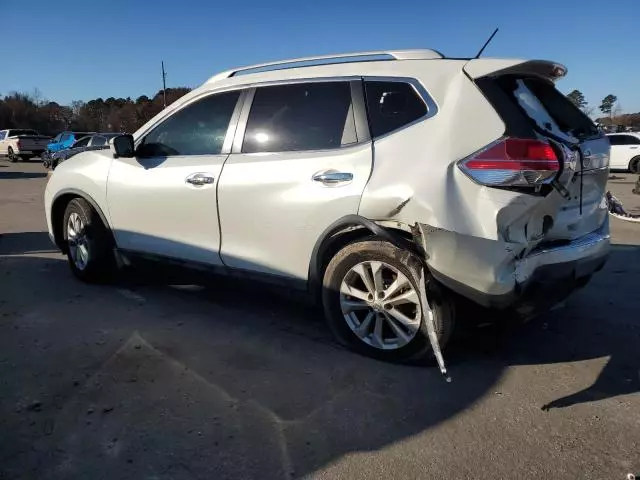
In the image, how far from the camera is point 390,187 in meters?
3.21

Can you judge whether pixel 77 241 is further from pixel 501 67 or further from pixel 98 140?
pixel 98 140

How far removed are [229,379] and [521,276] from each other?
5.94 ft

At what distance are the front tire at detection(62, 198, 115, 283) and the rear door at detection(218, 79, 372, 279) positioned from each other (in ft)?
5.14

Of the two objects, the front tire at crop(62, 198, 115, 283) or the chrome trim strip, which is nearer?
the chrome trim strip

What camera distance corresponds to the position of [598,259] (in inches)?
136

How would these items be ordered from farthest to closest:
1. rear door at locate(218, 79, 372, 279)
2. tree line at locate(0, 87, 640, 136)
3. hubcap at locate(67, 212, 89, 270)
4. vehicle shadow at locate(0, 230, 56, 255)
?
tree line at locate(0, 87, 640, 136)
vehicle shadow at locate(0, 230, 56, 255)
hubcap at locate(67, 212, 89, 270)
rear door at locate(218, 79, 372, 279)

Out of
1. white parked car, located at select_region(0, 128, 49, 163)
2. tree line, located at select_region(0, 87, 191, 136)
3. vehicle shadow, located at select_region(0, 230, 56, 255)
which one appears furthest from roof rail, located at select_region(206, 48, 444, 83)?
tree line, located at select_region(0, 87, 191, 136)

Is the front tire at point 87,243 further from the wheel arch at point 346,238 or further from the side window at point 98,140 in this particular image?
the side window at point 98,140

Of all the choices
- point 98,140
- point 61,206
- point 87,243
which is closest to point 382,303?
point 87,243

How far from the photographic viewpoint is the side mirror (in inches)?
177

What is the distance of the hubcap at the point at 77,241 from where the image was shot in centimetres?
509

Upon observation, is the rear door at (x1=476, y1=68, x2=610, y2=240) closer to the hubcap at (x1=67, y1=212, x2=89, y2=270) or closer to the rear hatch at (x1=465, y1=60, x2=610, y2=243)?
the rear hatch at (x1=465, y1=60, x2=610, y2=243)

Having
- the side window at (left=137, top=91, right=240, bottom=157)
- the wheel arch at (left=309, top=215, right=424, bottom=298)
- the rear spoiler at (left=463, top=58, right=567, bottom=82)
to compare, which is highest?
the rear spoiler at (left=463, top=58, right=567, bottom=82)

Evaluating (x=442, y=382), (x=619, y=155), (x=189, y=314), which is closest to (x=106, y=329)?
(x=189, y=314)
